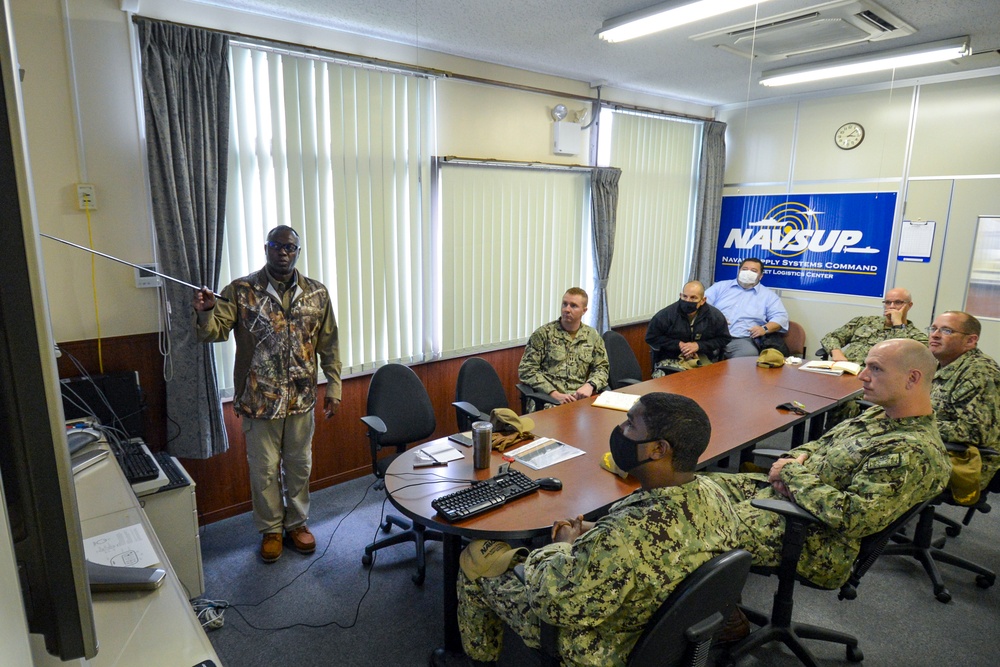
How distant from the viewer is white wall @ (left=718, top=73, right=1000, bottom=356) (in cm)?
446

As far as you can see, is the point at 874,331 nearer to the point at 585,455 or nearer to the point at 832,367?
the point at 832,367

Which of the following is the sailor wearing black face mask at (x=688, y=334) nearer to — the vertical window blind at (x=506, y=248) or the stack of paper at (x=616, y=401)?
the vertical window blind at (x=506, y=248)

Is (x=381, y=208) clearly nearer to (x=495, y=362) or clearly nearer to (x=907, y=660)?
(x=495, y=362)

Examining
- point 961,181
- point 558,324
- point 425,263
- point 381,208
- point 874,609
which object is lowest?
point 874,609

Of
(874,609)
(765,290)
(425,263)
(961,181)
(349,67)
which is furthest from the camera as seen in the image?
(765,290)

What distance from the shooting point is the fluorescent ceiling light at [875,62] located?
3.63 metres

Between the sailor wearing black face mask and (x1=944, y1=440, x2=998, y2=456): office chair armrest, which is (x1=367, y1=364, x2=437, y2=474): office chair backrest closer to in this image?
the sailor wearing black face mask

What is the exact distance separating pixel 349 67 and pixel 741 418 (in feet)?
9.99

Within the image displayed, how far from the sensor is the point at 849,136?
5121 mm

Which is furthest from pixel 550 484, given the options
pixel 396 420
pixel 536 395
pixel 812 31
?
pixel 812 31

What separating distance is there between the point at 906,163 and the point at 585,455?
4.50 m

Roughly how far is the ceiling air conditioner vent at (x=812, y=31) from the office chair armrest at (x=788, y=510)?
2736 millimetres

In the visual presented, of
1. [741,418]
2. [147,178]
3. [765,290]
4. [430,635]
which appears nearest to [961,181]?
[765,290]

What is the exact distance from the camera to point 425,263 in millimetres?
3955
